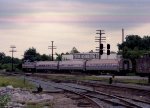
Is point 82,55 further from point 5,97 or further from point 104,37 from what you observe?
point 5,97

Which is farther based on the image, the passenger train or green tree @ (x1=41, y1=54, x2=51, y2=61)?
green tree @ (x1=41, y1=54, x2=51, y2=61)

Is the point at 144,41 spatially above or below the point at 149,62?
above

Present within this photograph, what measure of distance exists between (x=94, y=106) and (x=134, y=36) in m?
126

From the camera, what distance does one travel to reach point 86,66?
3819 inches

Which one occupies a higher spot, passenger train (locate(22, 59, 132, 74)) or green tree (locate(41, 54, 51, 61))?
green tree (locate(41, 54, 51, 61))

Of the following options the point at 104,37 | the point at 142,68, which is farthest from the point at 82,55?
the point at 142,68

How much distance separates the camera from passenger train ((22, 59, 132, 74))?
8600 centimetres

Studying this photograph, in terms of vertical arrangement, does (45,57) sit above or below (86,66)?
above

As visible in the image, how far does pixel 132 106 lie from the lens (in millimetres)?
23766

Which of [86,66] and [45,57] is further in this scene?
[45,57]

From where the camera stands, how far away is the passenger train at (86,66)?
86.0 meters

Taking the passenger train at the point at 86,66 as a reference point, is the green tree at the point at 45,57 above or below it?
above

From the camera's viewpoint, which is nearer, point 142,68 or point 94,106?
point 94,106

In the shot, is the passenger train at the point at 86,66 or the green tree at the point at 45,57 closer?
the passenger train at the point at 86,66
